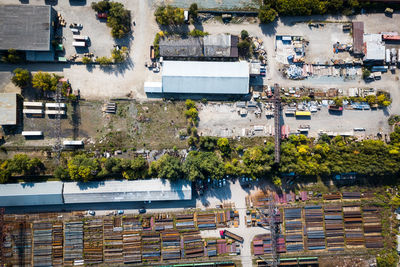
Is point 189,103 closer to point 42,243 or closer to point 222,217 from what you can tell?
point 222,217

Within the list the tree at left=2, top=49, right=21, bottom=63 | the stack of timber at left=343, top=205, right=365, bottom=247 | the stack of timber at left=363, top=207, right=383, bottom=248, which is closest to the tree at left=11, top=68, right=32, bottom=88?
the tree at left=2, top=49, right=21, bottom=63

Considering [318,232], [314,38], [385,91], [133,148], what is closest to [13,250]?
[133,148]

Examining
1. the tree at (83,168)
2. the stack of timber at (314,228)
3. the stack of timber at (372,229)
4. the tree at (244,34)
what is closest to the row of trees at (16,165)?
the tree at (83,168)

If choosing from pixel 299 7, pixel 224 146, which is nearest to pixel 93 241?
pixel 224 146

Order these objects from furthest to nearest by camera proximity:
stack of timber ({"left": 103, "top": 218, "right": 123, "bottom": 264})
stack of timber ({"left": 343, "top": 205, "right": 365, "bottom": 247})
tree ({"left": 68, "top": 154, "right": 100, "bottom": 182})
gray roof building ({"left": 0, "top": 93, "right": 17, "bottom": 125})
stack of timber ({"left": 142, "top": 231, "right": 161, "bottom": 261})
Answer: stack of timber ({"left": 343, "top": 205, "right": 365, "bottom": 247}) → stack of timber ({"left": 142, "top": 231, "right": 161, "bottom": 261}) → stack of timber ({"left": 103, "top": 218, "right": 123, "bottom": 264}) → gray roof building ({"left": 0, "top": 93, "right": 17, "bottom": 125}) → tree ({"left": 68, "top": 154, "right": 100, "bottom": 182})

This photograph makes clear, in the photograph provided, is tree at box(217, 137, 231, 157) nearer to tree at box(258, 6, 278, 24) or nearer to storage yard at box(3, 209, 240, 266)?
storage yard at box(3, 209, 240, 266)

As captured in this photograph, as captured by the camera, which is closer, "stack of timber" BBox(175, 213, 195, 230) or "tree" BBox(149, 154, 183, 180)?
"tree" BBox(149, 154, 183, 180)
